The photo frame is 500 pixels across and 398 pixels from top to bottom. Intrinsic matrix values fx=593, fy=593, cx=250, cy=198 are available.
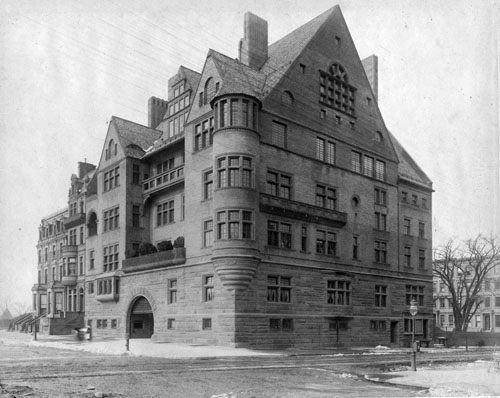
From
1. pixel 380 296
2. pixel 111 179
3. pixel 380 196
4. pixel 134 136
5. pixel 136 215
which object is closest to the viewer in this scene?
pixel 380 296

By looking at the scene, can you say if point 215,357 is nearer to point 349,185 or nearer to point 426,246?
point 349,185

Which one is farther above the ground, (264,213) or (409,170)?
(409,170)

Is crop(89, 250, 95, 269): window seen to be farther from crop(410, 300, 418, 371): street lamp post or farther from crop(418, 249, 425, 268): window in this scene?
crop(410, 300, 418, 371): street lamp post

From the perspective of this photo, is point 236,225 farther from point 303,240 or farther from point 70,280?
point 70,280

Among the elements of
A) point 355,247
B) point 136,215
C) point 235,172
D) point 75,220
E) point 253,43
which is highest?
point 253,43

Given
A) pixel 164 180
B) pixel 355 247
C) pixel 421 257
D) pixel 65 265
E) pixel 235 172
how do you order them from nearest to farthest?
pixel 235 172, pixel 355 247, pixel 164 180, pixel 421 257, pixel 65 265

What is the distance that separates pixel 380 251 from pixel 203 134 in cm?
1896

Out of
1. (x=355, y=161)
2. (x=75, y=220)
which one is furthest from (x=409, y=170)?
(x=75, y=220)

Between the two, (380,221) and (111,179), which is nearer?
(380,221)

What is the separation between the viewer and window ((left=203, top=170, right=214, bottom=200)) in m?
42.0

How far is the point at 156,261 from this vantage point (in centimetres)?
4531

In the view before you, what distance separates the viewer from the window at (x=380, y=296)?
4956 cm

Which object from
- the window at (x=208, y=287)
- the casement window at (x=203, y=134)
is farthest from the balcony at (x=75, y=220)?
the window at (x=208, y=287)

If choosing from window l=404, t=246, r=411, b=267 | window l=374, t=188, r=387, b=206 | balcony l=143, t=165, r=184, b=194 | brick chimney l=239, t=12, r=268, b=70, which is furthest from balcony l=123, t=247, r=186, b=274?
window l=404, t=246, r=411, b=267
